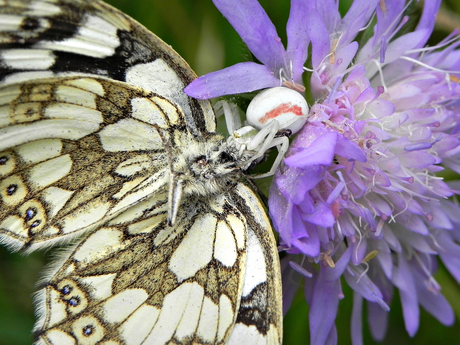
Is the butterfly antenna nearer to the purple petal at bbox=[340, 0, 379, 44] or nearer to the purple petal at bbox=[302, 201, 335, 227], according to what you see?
the purple petal at bbox=[302, 201, 335, 227]

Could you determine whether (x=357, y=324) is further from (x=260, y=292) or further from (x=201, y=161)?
(x=201, y=161)

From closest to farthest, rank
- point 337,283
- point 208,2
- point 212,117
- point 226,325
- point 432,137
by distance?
point 226,325 < point 212,117 < point 432,137 < point 337,283 < point 208,2

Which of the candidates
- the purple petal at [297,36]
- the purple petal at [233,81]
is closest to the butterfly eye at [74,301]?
the purple petal at [233,81]

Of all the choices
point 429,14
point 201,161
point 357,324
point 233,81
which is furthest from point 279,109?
point 357,324

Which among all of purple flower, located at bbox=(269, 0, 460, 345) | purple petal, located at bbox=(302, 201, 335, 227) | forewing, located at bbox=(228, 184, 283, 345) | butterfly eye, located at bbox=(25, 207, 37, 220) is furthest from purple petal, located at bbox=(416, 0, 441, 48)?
butterfly eye, located at bbox=(25, 207, 37, 220)

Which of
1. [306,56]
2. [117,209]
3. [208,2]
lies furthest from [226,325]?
[208,2]

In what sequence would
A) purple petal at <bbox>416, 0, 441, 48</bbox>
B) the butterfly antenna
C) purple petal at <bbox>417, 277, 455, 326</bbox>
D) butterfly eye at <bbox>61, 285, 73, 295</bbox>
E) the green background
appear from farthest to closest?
the green background < purple petal at <bbox>417, 277, 455, 326</bbox> < purple petal at <bbox>416, 0, 441, 48</bbox> < butterfly eye at <bbox>61, 285, 73, 295</bbox> < the butterfly antenna

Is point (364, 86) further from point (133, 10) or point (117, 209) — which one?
point (133, 10)
